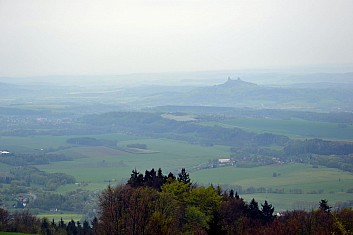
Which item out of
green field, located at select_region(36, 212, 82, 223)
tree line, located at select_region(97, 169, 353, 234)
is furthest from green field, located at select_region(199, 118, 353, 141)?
tree line, located at select_region(97, 169, 353, 234)

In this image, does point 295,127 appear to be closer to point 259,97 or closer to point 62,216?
point 62,216

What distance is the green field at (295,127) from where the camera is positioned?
286ft

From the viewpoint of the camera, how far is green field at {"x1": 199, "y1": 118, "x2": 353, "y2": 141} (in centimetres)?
8715

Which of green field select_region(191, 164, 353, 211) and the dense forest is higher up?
the dense forest

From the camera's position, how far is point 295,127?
95.9 m

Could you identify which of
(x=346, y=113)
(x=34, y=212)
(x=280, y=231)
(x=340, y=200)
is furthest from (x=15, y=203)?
(x=346, y=113)

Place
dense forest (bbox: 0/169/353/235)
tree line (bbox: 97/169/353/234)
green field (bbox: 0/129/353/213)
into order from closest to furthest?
dense forest (bbox: 0/169/353/235) < tree line (bbox: 97/169/353/234) < green field (bbox: 0/129/353/213)

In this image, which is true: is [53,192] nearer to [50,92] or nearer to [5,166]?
[5,166]

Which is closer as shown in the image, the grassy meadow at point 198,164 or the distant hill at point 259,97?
the grassy meadow at point 198,164

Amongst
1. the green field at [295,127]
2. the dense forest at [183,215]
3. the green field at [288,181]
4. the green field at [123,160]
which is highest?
the dense forest at [183,215]

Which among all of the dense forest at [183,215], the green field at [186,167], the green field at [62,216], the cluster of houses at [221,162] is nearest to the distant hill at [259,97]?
the green field at [186,167]

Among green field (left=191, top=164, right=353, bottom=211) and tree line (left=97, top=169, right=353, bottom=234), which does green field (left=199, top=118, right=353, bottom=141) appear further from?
tree line (left=97, top=169, right=353, bottom=234)

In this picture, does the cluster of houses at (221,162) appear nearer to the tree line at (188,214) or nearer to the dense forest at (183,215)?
the dense forest at (183,215)

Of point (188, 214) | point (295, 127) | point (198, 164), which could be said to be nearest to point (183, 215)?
point (188, 214)
